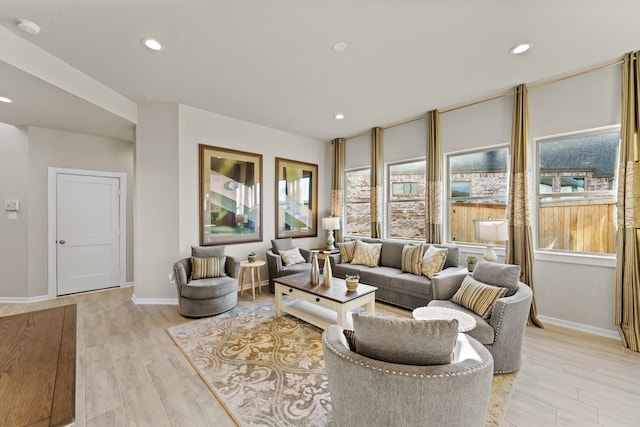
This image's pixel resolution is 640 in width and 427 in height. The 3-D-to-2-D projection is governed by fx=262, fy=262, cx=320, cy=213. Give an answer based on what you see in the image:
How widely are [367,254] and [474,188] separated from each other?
1979mm

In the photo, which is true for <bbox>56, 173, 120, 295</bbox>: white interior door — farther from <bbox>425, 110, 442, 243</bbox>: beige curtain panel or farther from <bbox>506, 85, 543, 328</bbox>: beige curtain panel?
<bbox>506, 85, 543, 328</bbox>: beige curtain panel

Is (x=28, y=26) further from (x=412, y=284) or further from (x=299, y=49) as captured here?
(x=412, y=284)

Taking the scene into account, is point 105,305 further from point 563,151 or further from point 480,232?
point 563,151

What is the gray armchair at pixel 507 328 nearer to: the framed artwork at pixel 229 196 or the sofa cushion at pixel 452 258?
the sofa cushion at pixel 452 258

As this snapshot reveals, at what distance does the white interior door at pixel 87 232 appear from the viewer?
433cm

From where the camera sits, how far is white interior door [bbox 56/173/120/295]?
4328 millimetres

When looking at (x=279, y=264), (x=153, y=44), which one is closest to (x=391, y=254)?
(x=279, y=264)

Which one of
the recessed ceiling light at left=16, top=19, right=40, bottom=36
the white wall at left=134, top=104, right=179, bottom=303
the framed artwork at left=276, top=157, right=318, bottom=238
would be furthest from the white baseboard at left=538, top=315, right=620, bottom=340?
the recessed ceiling light at left=16, top=19, right=40, bottom=36

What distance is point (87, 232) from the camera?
179 inches

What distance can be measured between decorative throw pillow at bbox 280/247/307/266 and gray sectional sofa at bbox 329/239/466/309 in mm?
593

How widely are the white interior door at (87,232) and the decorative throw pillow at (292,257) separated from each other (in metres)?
3.08

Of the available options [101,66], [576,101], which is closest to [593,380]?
[576,101]

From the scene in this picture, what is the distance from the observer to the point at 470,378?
1183 mm

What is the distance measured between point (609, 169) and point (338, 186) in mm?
4075
